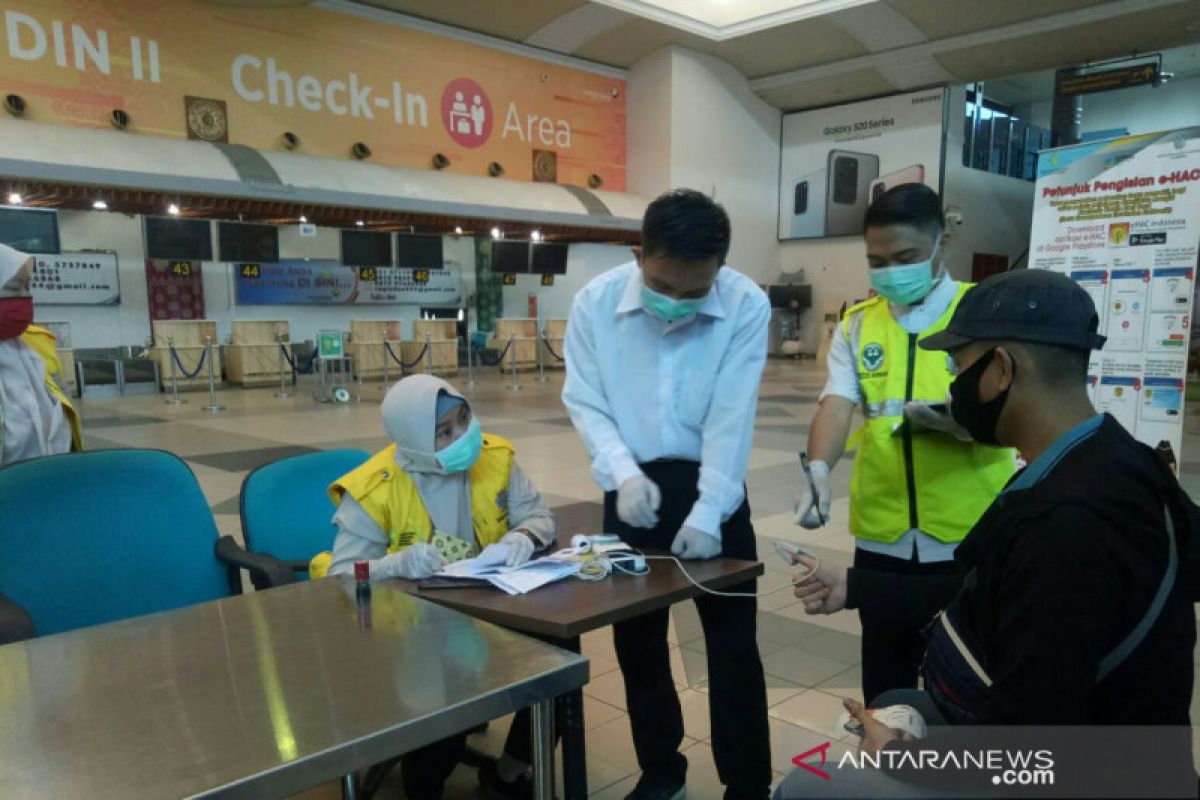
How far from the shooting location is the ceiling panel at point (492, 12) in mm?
10695

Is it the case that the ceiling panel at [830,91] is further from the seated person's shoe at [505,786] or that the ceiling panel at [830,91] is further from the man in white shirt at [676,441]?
the seated person's shoe at [505,786]

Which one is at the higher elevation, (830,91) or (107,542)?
(830,91)

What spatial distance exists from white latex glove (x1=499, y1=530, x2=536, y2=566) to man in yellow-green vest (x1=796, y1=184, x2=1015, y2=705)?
68 centimetres

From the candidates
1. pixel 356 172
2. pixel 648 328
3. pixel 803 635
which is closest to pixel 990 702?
pixel 648 328

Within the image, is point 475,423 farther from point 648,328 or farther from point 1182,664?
point 1182,664

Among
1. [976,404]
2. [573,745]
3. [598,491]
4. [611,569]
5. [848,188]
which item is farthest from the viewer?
[848,188]

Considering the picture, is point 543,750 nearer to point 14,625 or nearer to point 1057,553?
point 1057,553

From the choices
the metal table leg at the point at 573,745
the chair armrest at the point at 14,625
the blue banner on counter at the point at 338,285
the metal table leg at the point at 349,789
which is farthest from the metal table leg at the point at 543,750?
the blue banner on counter at the point at 338,285

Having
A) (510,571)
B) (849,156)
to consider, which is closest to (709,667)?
(510,571)

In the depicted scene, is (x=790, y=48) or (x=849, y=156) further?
(x=849, y=156)

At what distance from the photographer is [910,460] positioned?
6.42 ft

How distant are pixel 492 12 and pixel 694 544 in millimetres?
11069

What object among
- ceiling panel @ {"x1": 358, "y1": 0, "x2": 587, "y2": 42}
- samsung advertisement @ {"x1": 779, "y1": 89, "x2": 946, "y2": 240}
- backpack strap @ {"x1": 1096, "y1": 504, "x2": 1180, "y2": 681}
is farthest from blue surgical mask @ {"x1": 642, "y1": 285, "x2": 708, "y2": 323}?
samsung advertisement @ {"x1": 779, "y1": 89, "x2": 946, "y2": 240}

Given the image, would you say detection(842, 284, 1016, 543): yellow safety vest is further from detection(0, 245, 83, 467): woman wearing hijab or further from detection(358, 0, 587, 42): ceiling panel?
detection(358, 0, 587, 42): ceiling panel
